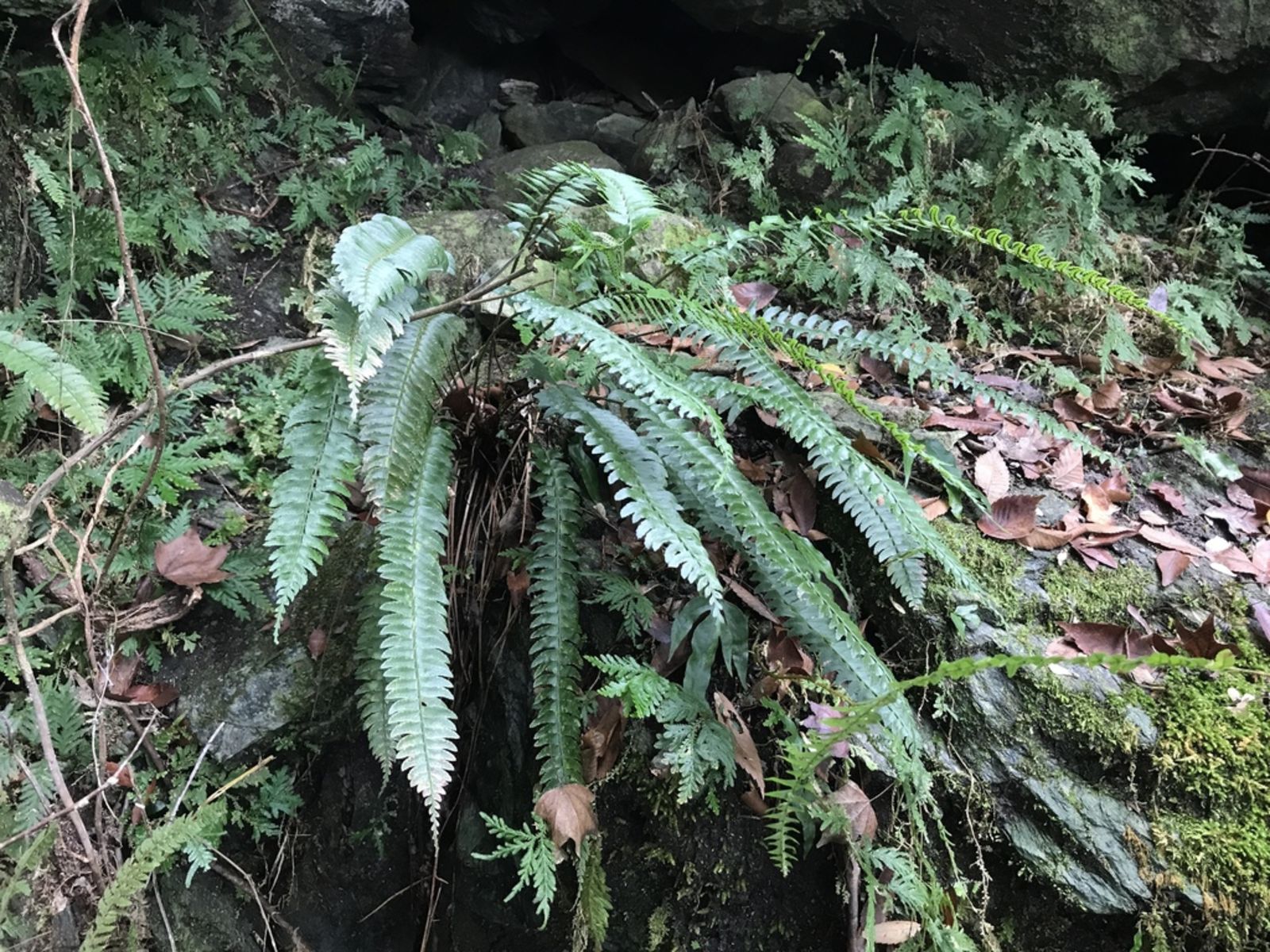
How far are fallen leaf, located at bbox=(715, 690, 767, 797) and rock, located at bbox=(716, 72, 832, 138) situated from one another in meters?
3.33

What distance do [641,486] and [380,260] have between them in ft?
2.78

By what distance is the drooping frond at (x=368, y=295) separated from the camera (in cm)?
171

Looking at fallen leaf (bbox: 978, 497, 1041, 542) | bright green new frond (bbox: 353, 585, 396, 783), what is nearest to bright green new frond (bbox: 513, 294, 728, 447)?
bright green new frond (bbox: 353, 585, 396, 783)

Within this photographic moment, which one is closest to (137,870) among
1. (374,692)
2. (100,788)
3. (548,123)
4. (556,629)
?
(100,788)

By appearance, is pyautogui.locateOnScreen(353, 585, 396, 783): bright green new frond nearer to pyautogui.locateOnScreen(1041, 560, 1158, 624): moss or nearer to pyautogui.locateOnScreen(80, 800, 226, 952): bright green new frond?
pyautogui.locateOnScreen(80, 800, 226, 952): bright green new frond

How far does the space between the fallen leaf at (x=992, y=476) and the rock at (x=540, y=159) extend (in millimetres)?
3037

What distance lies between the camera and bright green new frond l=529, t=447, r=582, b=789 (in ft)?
6.31

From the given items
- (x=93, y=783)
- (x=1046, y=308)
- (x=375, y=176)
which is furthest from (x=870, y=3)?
(x=93, y=783)

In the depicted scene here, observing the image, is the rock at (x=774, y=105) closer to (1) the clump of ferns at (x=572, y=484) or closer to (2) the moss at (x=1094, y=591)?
(1) the clump of ferns at (x=572, y=484)

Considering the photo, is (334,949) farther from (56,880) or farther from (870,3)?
(870,3)

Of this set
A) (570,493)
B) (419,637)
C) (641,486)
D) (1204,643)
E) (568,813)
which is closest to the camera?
(419,637)

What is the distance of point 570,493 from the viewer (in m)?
2.18

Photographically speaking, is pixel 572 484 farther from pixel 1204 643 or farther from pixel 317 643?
pixel 1204 643

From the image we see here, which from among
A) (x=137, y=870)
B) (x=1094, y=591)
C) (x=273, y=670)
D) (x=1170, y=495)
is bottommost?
(x=273, y=670)
